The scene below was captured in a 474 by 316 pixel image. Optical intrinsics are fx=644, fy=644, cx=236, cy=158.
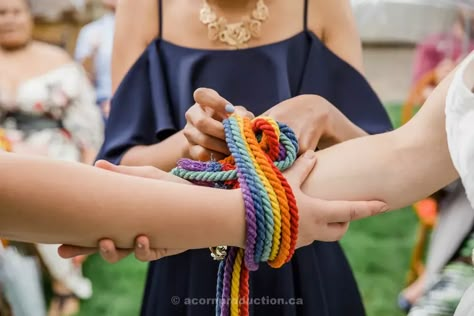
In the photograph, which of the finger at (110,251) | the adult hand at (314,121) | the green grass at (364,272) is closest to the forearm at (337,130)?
the adult hand at (314,121)

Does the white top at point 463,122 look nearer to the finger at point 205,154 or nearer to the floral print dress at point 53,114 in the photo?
the finger at point 205,154

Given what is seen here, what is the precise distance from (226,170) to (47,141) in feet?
0.86

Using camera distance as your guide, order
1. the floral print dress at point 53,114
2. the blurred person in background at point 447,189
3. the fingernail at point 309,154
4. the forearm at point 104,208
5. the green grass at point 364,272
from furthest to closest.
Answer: the green grass at point 364,272 → the blurred person in background at point 447,189 → the floral print dress at point 53,114 → the fingernail at point 309,154 → the forearm at point 104,208

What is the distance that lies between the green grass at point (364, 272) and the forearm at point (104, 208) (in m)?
0.72

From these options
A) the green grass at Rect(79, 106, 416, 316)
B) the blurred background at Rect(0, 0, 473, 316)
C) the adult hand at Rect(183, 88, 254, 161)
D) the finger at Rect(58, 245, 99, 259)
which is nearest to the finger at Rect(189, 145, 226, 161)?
the adult hand at Rect(183, 88, 254, 161)

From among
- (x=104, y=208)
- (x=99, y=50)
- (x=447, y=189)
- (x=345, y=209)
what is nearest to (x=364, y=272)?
(x=447, y=189)

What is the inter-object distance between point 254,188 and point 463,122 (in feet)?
0.46

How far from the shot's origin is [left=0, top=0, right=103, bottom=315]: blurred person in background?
0.68 metres

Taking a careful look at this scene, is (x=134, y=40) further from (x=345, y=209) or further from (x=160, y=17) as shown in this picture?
(x=345, y=209)

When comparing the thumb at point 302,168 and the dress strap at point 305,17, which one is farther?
the dress strap at point 305,17

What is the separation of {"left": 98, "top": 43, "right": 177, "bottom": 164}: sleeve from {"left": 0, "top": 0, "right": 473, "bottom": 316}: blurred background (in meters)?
0.19

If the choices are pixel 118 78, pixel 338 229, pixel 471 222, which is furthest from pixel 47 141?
pixel 471 222

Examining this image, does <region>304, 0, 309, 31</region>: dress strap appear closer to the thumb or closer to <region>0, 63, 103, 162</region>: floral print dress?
the thumb

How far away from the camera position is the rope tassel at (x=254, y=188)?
1.40 ft
